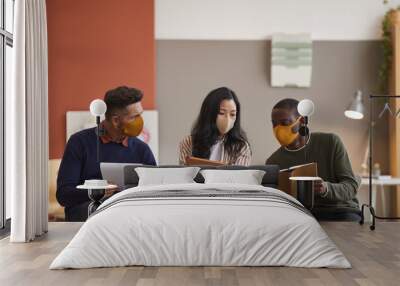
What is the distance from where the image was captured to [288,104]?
702 cm

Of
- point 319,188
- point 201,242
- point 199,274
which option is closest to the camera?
point 199,274

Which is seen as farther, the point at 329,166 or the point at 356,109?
the point at 356,109

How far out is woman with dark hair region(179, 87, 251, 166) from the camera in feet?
22.1

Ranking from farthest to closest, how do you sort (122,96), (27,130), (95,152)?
(122,96)
(95,152)
(27,130)

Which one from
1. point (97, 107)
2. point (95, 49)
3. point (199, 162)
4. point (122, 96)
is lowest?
point (199, 162)

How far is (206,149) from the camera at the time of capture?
676 centimetres

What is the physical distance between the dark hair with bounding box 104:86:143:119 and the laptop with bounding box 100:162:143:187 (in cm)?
70

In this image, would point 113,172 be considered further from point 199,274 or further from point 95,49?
point 199,274

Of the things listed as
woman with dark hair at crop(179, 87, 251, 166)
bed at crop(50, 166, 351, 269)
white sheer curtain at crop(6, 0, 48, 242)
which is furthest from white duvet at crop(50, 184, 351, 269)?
woman with dark hair at crop(179, 87, 251, 166)

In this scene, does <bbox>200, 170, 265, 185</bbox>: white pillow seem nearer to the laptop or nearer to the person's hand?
the person's hand

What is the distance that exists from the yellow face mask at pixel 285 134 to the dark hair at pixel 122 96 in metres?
1.65

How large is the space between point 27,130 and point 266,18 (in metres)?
3.16

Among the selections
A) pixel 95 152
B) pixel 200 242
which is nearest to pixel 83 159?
pixel 95 152

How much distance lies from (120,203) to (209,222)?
770 millimetres
